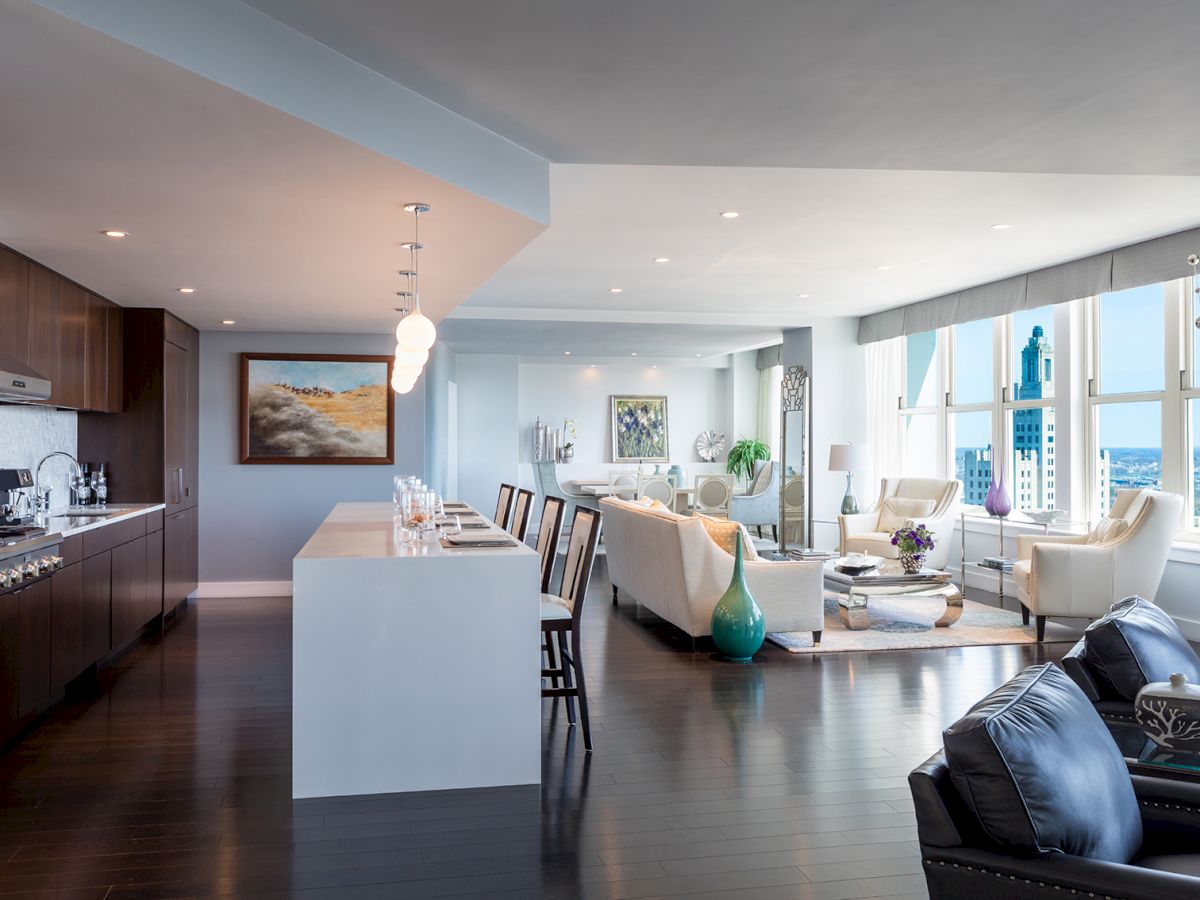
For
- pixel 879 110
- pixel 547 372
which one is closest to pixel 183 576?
pixel 879 110

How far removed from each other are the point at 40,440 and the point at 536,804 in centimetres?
423

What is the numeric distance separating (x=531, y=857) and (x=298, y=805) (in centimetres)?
94

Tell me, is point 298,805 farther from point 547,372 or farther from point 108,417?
point 547,372

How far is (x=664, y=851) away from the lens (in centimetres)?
294

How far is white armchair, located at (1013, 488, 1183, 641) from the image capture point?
601cm

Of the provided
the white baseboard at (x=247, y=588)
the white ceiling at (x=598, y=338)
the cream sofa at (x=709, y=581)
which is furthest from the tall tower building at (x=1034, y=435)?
the white baseboard at (x=247, y=588)

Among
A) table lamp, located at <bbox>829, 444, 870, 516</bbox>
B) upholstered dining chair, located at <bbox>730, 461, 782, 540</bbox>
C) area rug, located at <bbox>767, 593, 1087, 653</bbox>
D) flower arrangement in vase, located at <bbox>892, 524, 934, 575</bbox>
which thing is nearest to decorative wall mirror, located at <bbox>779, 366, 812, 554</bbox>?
upholstered dining chair, located at <bbox>730, 461, 782, 540</bbox>

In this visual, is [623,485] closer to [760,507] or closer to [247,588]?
[760,507]

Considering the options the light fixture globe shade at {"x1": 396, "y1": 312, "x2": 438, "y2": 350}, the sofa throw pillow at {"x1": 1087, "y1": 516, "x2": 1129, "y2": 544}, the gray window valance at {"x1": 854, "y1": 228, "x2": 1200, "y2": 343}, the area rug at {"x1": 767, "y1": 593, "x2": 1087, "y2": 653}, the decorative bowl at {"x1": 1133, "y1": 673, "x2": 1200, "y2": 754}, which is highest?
the gray window valance at {"x1": 854, "y1": 228, "x2": 1200, "y2": 343}

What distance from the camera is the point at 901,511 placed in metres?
8.83

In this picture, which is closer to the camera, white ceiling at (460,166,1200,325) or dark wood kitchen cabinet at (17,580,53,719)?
dark wood kitchen cabinet at (17,580,53,719)

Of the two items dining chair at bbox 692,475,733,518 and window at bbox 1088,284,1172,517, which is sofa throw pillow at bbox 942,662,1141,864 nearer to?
window at bbox 1088,284,1172,517

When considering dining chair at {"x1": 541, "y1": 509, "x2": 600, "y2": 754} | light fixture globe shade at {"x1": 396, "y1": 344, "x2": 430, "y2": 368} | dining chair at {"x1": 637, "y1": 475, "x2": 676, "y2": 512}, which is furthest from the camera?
dining chair at {"x1": 637, "y1": 475, "x2": 676, "y2": 512}

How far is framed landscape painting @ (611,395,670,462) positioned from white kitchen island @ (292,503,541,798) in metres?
11.3
